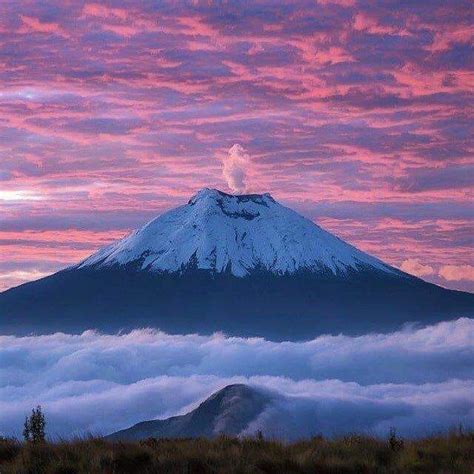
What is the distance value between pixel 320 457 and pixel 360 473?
2.63 ft

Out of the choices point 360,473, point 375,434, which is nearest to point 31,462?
point 360,473

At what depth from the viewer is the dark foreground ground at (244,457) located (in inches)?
725

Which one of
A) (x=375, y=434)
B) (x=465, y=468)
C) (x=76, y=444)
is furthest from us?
(x=375, y=434)

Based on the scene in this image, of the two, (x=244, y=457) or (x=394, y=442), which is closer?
(x=244, y=457)

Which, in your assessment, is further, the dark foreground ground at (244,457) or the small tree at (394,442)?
the small tree at (394,442)

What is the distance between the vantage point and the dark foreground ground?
60.4ft

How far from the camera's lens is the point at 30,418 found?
28.4 metres

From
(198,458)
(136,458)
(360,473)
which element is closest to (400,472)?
(360,473)

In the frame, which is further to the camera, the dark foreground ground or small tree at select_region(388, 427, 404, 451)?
small tree at select_region(388, 427, 404, 451)

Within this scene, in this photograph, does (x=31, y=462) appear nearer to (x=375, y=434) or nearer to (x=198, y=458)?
(x=198, y=458)

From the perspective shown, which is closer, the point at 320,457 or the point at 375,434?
the point at 320,457

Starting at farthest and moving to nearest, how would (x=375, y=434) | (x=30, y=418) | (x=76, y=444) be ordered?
(x=30, y=418), (x=375, y=434), (x=76, y=444)

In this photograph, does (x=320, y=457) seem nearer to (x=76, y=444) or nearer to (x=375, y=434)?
(x=375, y=434)

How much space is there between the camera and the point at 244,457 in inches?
744
